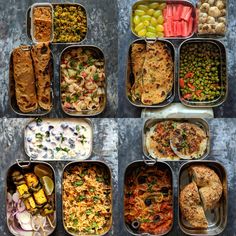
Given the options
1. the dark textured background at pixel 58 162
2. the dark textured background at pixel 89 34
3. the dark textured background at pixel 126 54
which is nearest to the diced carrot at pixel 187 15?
the dark textured background at pixel 126 54

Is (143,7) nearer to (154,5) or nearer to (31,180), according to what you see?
(154,5)

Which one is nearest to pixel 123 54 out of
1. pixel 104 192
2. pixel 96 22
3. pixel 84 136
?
pixel 96 22

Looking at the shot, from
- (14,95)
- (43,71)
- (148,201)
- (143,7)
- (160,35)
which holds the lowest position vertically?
(148,201)

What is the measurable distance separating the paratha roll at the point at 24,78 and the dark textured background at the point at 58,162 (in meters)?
Result: 0.23

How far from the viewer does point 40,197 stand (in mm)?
6270

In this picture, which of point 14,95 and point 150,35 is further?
point 14,95

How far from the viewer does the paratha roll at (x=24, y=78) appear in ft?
20.1

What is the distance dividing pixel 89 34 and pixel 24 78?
0.82m

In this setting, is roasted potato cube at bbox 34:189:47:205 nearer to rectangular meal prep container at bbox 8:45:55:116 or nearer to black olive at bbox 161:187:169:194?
rectangular meal prep container at bbox 8:45:55:116

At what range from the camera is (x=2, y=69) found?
6.26 metres

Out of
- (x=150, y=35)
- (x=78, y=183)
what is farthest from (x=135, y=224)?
(x=150, y=35)

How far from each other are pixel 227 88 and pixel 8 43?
92.3 inches

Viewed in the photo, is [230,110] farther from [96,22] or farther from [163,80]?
[96,22]

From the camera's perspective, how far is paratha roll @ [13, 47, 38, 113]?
6137mm
